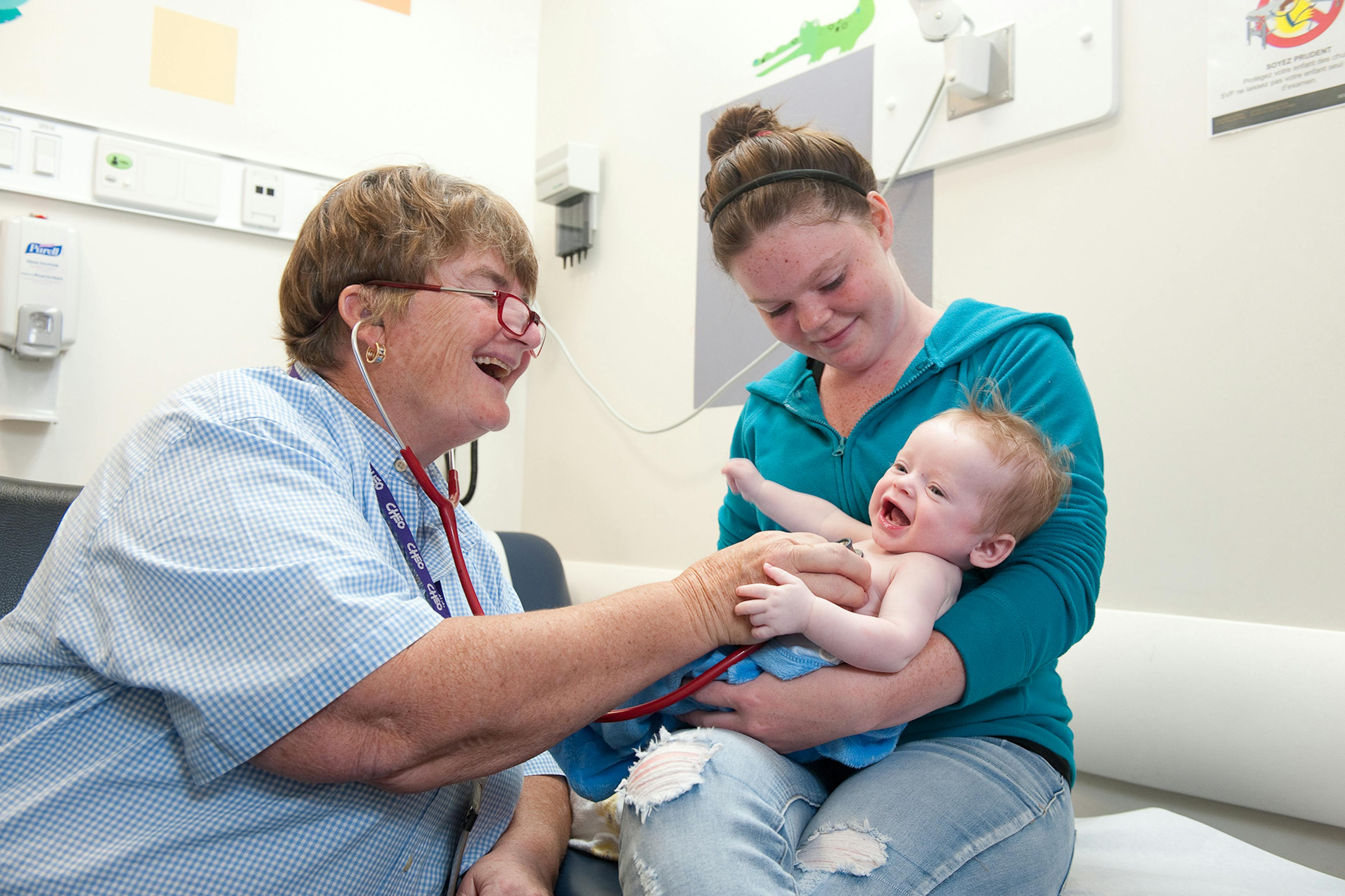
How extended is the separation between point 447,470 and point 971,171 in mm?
1185

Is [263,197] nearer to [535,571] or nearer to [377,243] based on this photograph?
[535,571]

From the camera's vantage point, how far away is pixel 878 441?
1326 mm

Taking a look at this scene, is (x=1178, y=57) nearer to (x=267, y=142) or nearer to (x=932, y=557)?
(x=932, y=557)

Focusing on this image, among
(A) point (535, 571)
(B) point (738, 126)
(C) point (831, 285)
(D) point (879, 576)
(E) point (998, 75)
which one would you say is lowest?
(A) point (535, 571)

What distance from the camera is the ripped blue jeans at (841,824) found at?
923 millimetres

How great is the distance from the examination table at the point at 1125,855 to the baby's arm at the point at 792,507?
54 centimetres

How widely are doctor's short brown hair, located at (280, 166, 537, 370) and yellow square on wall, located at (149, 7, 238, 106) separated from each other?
4.71 feet

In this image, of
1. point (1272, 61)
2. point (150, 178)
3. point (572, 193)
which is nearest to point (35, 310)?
point (150, 178)

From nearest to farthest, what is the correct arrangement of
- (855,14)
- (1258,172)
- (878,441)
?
(878,441) → (1258,172) → (855,14)

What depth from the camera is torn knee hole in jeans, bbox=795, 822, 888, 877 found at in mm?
940

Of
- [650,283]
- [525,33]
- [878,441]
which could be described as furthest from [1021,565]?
[525,33]

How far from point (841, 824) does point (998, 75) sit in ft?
4.71

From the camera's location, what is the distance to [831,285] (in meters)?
1.31

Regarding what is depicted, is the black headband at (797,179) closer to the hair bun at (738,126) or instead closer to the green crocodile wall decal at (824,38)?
the hair bun at (738,126)
